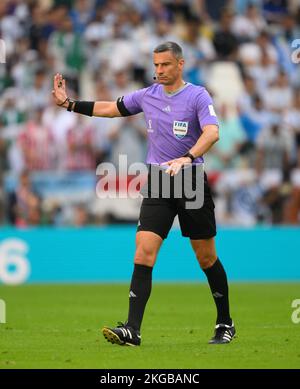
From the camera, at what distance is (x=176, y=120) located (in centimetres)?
1013

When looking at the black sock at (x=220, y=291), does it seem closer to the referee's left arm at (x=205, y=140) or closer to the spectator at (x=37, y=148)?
the referee's left arm at (x=205, y=140)

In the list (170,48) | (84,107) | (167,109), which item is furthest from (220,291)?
(170,48)

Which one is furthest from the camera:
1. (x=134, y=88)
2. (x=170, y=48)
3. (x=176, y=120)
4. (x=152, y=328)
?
(x=134, y=88)

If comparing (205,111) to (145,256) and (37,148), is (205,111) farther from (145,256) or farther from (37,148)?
(37,148)

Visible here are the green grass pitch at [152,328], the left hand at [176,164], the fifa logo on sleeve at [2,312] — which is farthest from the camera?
the fifa logo on sleeve at [2,312]

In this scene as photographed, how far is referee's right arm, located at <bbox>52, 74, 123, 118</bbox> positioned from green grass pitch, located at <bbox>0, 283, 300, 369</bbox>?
7.43 feet

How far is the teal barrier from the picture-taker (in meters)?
19.7

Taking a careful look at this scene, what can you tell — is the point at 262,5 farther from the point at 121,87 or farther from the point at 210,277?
the point at 210,277

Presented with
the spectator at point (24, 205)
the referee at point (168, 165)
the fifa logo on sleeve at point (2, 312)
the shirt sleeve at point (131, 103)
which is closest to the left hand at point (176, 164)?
the referee at point (168, 165)

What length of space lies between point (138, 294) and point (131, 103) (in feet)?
6.36

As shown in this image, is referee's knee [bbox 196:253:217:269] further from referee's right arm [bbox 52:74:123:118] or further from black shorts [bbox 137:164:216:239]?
referee's right arm [bbox 52:74:123:118]

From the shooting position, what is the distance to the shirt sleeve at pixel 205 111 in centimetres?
995

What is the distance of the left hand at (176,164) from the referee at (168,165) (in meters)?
0.12

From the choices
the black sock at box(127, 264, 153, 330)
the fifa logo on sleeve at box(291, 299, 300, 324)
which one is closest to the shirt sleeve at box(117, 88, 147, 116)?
the black sock at box(127, 264, 153, 330)
